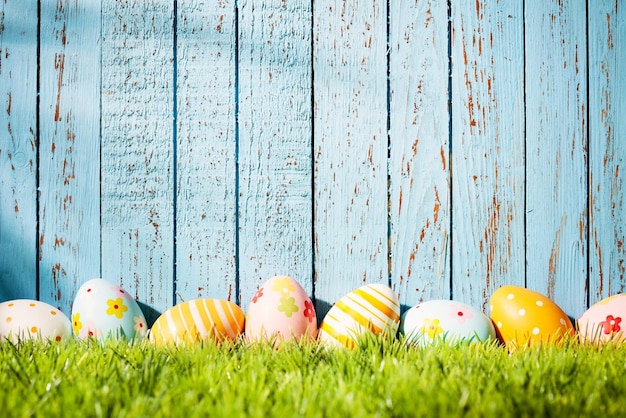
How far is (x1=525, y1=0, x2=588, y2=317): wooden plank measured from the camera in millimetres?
1847

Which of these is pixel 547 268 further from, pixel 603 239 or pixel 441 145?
pixel 441 145

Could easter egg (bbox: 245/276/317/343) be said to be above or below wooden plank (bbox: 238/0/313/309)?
below

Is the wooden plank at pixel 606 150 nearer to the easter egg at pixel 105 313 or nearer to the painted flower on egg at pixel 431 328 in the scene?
the painted flower on egg at pixel 431 328

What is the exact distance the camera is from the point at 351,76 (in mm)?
1854

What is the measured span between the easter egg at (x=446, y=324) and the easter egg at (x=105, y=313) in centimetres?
81

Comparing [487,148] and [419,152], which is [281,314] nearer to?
[419,152]

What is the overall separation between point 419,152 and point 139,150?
3.01ft

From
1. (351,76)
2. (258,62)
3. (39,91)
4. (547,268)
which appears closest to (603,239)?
(547,268)

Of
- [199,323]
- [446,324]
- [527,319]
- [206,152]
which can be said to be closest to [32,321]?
[199,323]

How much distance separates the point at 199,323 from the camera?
64.4 inches

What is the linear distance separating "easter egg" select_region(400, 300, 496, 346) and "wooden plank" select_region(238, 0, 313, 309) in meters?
0.36

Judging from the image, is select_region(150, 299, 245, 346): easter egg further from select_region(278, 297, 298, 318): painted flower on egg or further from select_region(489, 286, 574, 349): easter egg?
select_region(489, 286, 574, 349): easter egg

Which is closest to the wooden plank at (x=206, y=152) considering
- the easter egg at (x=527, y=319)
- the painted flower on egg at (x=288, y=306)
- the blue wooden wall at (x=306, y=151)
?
the blue wooden wall at (x=306, y=151)

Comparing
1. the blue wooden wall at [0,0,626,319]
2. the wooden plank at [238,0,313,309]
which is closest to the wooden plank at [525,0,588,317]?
the blue wooden wall at [0,0,626,319]
